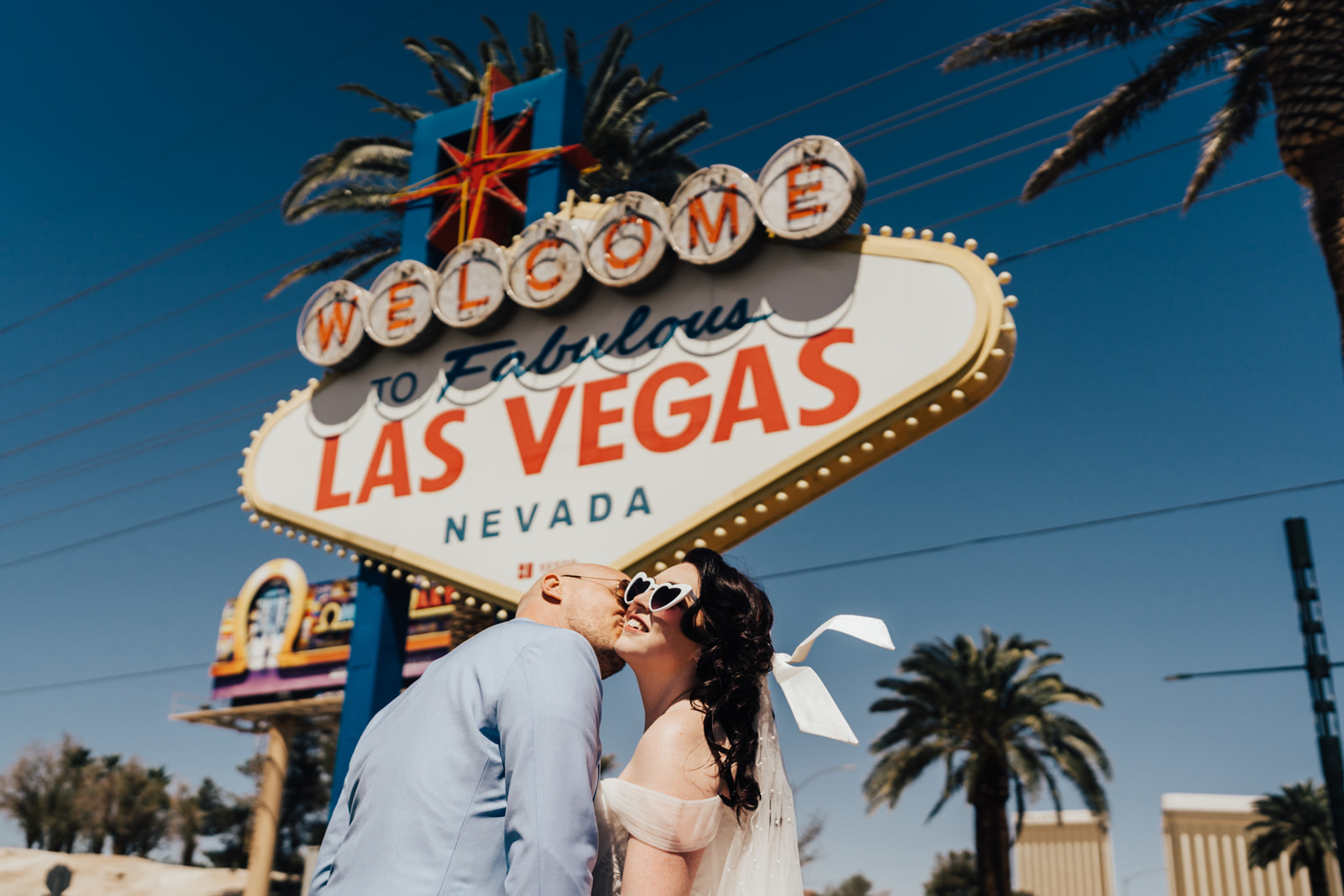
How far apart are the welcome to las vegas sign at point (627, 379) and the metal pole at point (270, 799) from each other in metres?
12.3

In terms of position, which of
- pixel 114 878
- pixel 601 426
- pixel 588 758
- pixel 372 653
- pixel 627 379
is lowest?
pixel 114 878

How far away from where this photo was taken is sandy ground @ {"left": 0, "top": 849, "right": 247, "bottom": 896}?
99.7 ft

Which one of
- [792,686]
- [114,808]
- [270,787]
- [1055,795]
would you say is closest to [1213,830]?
[1055,795]

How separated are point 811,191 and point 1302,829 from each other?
115 ft

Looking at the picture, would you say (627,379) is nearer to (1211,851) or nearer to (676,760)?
(676,760)

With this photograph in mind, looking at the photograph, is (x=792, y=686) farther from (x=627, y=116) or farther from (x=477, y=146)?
(x=627, y=116)

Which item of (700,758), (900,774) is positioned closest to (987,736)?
(900,774)

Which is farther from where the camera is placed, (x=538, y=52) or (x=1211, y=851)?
(x=1211, y=851)

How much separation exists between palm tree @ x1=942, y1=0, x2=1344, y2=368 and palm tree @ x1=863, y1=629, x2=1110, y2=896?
43.3ft

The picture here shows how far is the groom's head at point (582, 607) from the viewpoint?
10.3ft

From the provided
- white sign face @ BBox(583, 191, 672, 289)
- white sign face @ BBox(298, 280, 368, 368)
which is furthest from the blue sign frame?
white sign face @ BBox(583, 191, 672, 289)

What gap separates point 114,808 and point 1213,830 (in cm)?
5006

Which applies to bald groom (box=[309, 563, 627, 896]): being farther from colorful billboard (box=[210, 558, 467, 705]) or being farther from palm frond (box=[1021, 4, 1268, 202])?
colorful billboard (box=[210, 558, 467, 705])

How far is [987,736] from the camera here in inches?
916
